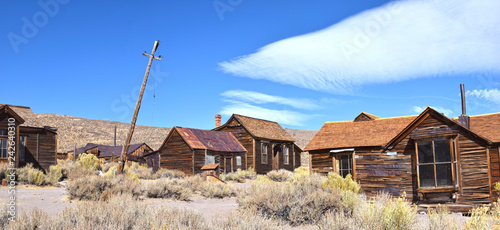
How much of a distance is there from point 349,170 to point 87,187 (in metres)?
10.2

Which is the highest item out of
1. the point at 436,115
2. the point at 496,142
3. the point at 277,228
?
the point at 436,115

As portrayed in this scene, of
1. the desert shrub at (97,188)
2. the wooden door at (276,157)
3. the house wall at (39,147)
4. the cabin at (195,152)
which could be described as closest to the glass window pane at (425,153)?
the desert shrub at (97,188)

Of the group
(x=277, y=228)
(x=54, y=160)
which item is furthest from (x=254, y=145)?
(x=277, y=228)

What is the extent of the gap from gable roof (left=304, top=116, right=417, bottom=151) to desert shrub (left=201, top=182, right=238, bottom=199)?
3.88 m

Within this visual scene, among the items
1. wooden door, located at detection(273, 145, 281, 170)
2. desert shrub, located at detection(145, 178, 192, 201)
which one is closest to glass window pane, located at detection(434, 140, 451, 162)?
desert shrub, located at detection(145, 178, 192, 201)

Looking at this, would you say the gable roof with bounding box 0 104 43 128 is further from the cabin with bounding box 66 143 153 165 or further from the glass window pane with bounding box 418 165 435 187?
the glass window pane with bounding box 418 165 435 187

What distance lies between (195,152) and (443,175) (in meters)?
16.2

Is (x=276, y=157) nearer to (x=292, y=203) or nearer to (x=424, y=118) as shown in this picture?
(x=424, y=118)

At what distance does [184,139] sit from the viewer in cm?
2734

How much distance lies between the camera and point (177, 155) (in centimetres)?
2789

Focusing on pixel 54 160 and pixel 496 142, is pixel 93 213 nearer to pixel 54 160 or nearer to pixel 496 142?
pixel 496 142

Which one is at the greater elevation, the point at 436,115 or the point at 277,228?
the point at 436,115

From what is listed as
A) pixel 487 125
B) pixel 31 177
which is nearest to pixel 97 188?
pixel 31 177

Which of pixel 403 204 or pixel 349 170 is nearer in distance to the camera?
pixel 403 204
